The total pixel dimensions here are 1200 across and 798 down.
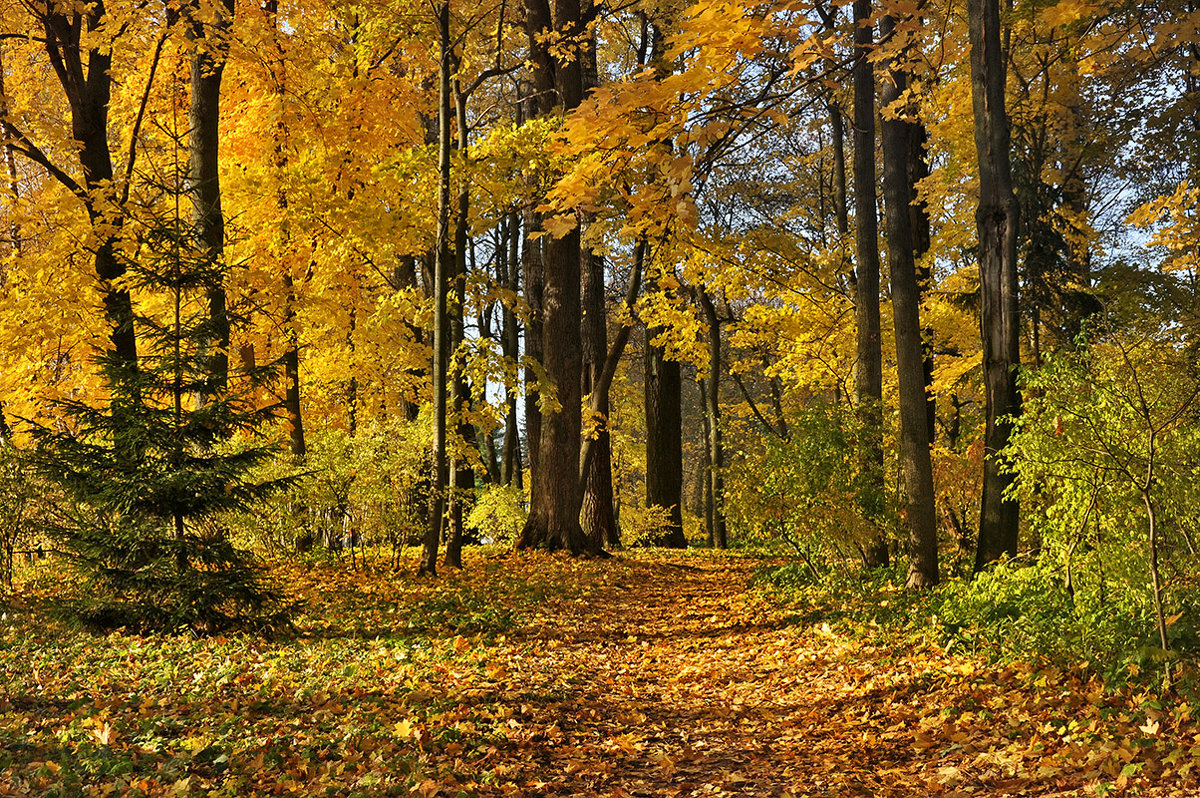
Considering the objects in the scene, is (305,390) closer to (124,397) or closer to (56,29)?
(56,29)

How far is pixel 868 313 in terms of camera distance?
955 cm

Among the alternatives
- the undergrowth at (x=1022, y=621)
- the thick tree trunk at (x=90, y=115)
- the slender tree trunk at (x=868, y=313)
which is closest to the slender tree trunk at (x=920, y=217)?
the slender tree trunk at (x=868, y=313)

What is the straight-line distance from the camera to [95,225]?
27.5 feet

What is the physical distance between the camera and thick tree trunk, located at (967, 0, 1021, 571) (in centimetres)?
661

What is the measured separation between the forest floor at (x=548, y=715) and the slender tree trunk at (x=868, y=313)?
179 cm

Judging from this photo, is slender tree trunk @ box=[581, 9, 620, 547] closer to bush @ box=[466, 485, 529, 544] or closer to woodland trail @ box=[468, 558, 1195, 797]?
bush @ box=[466, 485, 529, 544]

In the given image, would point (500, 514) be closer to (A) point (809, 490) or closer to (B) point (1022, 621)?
(A) point (809, 490)

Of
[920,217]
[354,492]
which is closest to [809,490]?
[354,492]

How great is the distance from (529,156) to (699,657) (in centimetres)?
663

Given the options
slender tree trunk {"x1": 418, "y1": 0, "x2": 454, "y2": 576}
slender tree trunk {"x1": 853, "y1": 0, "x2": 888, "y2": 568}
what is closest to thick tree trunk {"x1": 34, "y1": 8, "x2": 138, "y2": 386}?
slender tree trunk {"x1": 418, "y1": 0, "x2": 454, "y2": 576}

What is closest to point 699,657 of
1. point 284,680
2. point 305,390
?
point 284,680

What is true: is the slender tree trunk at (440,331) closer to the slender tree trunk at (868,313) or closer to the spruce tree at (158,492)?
the spruce tree at (158,492)

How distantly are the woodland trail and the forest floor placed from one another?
0.06 ft

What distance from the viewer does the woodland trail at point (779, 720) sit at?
13.5 feet
